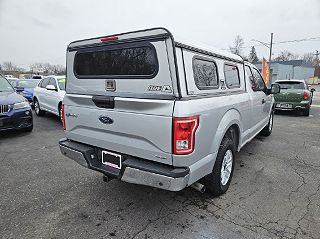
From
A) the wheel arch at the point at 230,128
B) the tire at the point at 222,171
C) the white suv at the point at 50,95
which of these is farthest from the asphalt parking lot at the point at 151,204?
the white suv at the point at 50,95

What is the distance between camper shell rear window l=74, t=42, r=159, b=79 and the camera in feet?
8.54

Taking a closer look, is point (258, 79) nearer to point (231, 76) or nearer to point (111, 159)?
point (231, 76)

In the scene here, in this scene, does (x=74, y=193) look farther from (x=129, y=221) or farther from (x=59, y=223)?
(x=129, y=221)

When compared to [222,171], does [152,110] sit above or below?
above

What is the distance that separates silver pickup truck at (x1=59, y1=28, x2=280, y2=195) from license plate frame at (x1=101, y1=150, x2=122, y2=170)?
0.01m

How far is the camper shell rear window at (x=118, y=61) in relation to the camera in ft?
8.54

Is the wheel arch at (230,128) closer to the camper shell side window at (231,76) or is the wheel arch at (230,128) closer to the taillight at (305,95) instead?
the camper shell side window at (231,76)

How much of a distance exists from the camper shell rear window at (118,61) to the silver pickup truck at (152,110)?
0.03ft

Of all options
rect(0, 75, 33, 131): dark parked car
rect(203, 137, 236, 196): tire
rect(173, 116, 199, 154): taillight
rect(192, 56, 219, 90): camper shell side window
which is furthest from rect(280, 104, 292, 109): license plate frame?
rect(0, 75, 33, 131): dark parked car

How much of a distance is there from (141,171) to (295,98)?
9.83m

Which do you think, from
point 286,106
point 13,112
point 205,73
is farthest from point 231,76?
point 286,106

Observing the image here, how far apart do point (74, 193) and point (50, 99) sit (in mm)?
5787

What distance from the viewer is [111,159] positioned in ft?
9.70

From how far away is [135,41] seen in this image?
2676 millimetres
